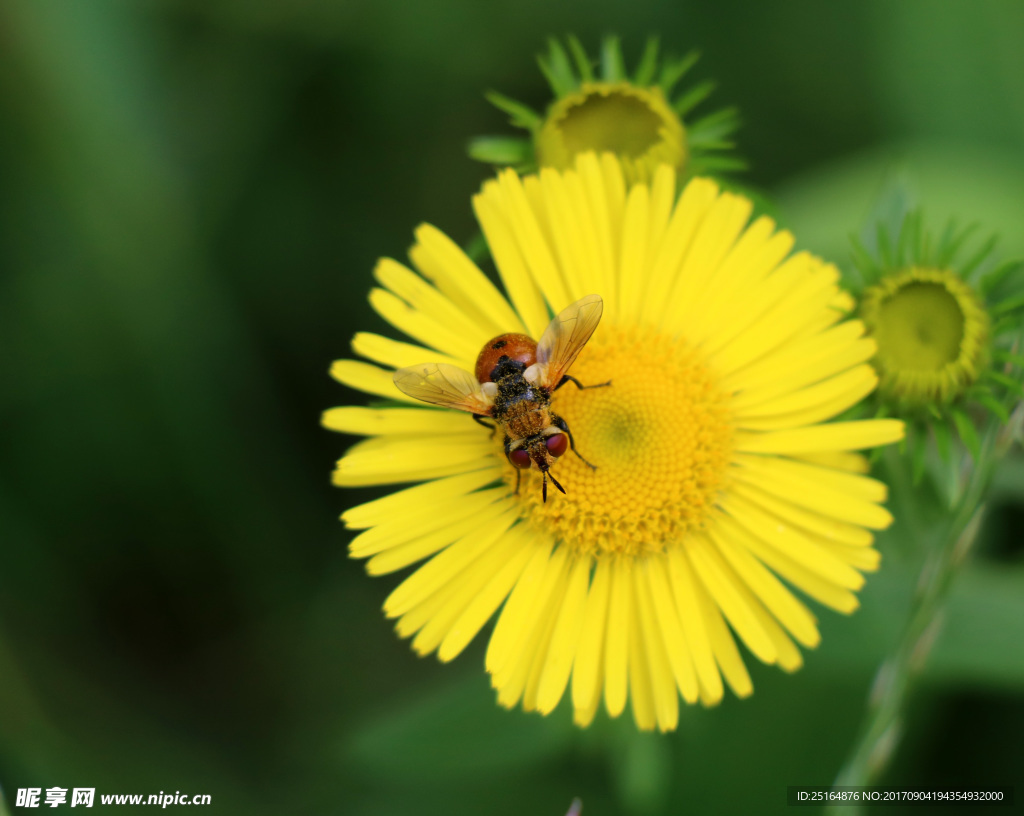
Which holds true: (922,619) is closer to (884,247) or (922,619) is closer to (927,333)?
(927,333)

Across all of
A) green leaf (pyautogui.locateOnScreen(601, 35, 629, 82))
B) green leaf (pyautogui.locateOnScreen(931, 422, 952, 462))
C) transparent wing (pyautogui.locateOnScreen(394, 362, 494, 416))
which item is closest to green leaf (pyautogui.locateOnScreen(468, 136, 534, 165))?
green leaf (pyautogui.locateOnScreen(601, 35, 629, 82))

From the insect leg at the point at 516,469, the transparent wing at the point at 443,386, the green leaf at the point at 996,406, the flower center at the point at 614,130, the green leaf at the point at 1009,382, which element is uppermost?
the flower center at the point at 614,130

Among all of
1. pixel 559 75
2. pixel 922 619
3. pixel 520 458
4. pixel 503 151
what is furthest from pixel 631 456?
pixel 559 75

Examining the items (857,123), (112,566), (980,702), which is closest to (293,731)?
(112,566)

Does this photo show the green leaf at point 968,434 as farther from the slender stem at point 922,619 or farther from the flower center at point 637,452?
the flower center at point 637,452

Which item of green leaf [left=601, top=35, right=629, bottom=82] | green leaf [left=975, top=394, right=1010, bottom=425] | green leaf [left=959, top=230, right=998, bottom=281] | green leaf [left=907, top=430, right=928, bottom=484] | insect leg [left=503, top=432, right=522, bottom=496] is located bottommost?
green leaf [left=907, top=430, right=928, bottom=484]

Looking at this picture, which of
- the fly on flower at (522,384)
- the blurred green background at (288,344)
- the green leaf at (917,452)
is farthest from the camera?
the blurred green background at (288,344)

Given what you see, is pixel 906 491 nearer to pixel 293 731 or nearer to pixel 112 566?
pixel 293 731

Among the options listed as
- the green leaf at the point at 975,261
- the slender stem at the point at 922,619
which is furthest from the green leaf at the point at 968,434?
the green leaf at the point at 975,261

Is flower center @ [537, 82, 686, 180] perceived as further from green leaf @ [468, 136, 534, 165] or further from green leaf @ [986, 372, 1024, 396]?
green leaf @ [986, 372, 1024, 396]
